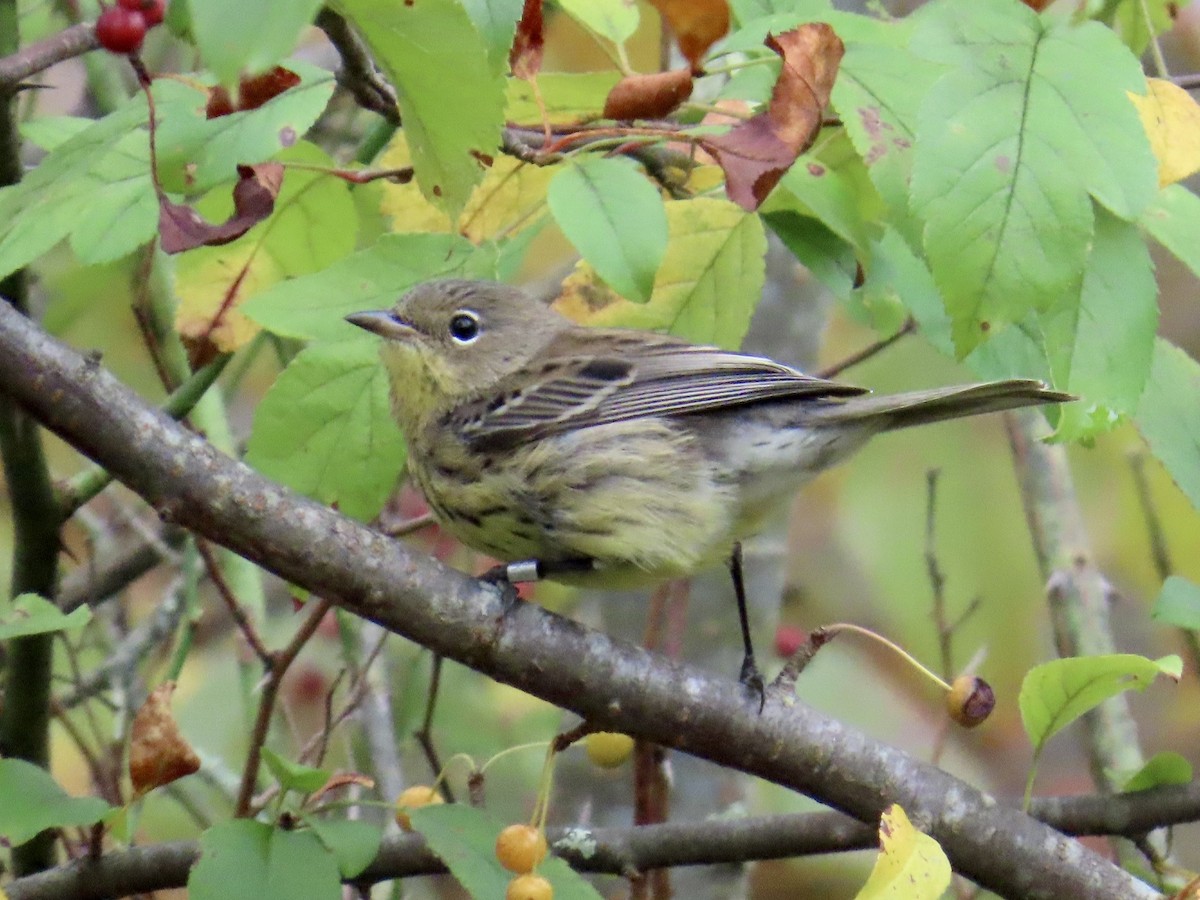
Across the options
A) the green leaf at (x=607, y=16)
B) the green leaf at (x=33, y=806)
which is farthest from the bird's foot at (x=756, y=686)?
the green leaf at (x=607, y=16)

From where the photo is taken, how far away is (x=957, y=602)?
609cm

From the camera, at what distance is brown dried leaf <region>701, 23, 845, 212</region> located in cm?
258

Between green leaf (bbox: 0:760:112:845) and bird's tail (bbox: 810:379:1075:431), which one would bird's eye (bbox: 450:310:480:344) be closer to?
bird's tail (bbox: 810:379:1075:431)

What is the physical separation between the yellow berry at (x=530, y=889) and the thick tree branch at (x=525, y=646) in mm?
359

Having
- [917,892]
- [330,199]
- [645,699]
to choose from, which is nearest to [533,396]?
[330,199]

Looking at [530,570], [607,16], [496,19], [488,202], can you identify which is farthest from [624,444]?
[496,19]

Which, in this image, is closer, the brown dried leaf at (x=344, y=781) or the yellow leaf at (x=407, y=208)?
the brown dried leaf at (x=344, y=781)

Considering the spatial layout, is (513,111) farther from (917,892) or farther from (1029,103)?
(917,892)

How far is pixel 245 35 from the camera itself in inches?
56.8

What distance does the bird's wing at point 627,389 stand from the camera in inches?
145

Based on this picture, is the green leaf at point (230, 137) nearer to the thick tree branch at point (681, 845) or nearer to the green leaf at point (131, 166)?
the green leaf at point (131, 166)

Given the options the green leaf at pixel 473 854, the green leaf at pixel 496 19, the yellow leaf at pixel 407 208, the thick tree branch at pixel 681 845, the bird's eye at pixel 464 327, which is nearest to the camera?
the green leaf at pixel 496 19

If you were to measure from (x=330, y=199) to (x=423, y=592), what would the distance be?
1.19m

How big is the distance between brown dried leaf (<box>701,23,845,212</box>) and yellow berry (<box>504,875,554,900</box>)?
1213 millimetres
